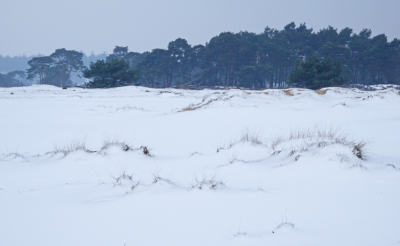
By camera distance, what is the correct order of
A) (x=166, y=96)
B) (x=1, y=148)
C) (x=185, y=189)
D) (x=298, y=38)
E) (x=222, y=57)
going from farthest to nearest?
(x=298, y=38), (x=222, y=57), (x=166, y=96), (x=1, y=148), (x=185, y=189)

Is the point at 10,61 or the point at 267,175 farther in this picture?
the point at 10,61

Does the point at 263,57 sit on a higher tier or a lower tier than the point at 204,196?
higher

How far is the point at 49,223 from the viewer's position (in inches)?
82.8

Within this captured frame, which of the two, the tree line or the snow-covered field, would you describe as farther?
the tree line

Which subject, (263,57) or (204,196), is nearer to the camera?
(204,196)

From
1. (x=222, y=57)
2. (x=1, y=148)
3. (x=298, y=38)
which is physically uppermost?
(x=298, y=38)

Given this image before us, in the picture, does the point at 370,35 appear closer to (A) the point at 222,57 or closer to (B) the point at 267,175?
(A) the point at 222,57

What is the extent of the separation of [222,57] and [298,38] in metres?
16.4

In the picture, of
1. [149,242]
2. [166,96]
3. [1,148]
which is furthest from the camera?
[166,96]

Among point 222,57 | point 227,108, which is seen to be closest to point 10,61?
point 222,57

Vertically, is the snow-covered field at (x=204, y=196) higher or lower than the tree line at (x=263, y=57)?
lower

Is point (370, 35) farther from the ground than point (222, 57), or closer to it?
farther from the ground

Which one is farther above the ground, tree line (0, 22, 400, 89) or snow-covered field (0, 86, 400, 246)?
tree line (0, 22, 400, 89)

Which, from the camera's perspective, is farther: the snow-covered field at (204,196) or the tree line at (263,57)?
the tree line at (263,57)
